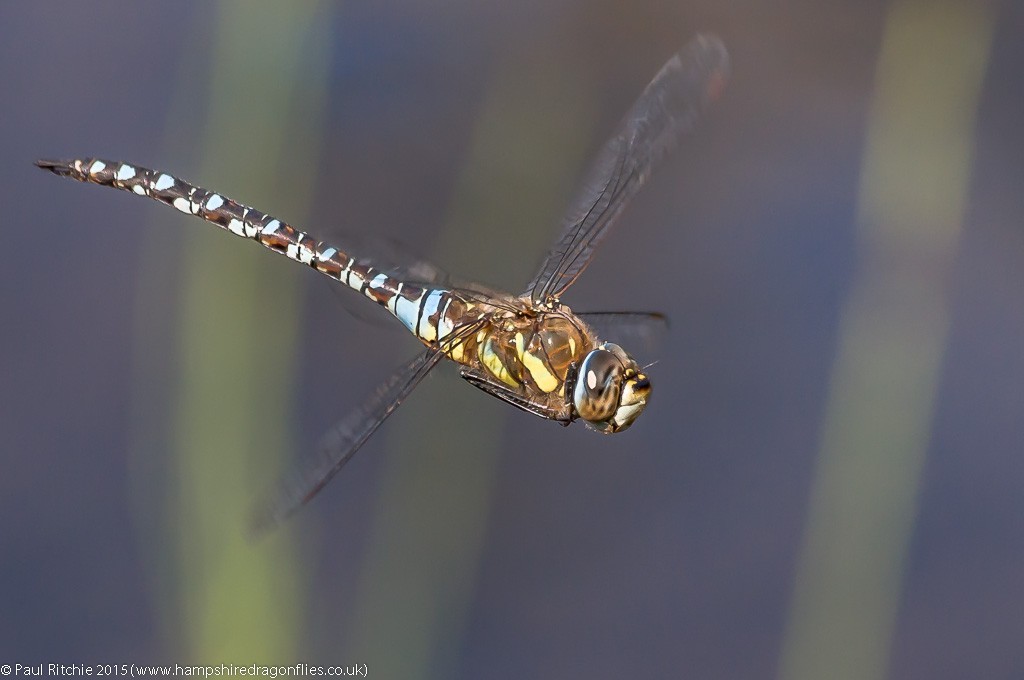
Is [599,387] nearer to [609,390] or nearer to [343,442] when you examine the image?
[609,390]

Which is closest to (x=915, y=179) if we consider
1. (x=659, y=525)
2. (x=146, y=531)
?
(x=659, y=525)

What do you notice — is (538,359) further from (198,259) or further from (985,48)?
(985,48)

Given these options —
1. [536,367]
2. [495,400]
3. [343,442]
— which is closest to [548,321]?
[536,367]

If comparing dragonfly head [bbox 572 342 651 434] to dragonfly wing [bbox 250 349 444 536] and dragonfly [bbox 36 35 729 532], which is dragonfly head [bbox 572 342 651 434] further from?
dragonfly wing [bbox 250 349 444 536]

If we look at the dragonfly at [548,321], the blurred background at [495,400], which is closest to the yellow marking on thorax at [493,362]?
the dragonfly at [548,321]

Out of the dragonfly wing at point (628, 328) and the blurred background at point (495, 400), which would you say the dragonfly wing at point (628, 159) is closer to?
the dragonfly wing at point (628, 328)

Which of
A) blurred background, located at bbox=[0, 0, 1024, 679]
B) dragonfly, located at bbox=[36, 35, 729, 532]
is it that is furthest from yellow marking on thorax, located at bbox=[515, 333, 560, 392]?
blurred background, located at bbox=[0, 0, 1024, 679]

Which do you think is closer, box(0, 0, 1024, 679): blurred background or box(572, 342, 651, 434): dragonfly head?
box(572, 342, 651, 434): dragonfly head

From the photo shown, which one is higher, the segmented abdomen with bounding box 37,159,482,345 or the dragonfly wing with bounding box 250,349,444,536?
the segmented abdomen with bounding box 37,159,482,345

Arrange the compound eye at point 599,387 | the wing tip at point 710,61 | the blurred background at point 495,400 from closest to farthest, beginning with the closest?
the compound eye at point 599,387
the wing tip at point 710,61
the blurred background at point 495,400
